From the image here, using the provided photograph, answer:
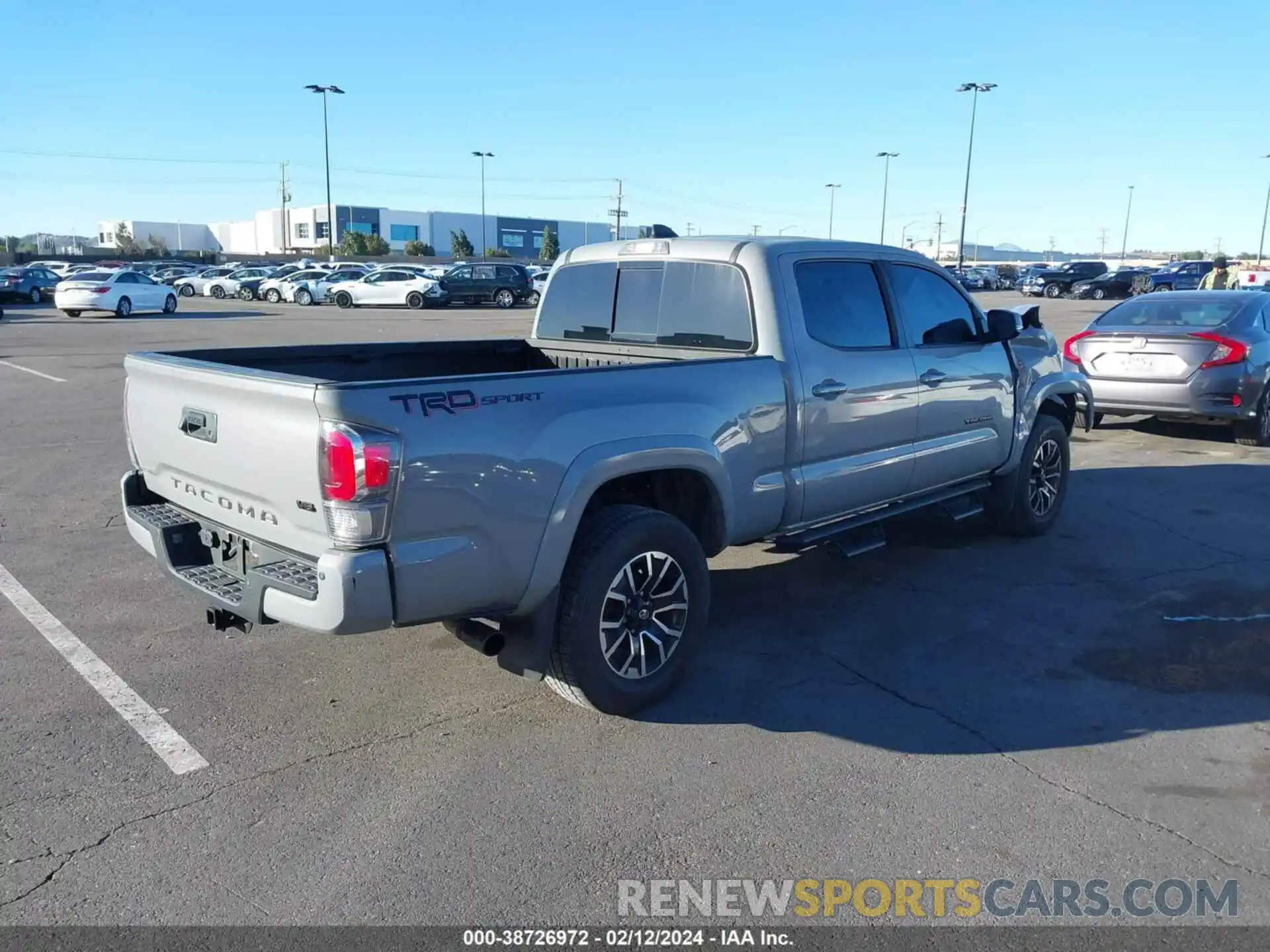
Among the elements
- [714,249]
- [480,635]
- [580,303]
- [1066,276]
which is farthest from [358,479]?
[1066,276]

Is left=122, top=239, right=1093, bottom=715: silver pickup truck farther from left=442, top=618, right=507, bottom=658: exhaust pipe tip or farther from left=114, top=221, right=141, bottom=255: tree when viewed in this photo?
left=114, top=221, right=141, bottom=255: tree

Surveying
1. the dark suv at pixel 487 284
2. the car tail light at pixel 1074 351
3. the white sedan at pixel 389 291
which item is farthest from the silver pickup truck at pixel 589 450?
the dark suv at pixel 487 284

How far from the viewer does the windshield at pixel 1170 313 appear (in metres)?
10.9

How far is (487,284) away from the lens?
1602 inches

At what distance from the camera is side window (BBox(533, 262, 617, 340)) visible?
5891mm

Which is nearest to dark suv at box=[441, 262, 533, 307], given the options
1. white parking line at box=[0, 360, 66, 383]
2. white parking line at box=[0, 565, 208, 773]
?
white parking line at box=[0, 360, 66, 383]

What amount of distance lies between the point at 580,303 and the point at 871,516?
209cm

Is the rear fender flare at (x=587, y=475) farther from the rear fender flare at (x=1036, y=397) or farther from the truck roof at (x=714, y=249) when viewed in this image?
the rear fender flare at (x=1036, y=397)

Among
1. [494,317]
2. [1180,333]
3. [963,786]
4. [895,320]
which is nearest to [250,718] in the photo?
[963,786]

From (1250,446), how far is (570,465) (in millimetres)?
9783

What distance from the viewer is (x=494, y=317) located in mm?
33906

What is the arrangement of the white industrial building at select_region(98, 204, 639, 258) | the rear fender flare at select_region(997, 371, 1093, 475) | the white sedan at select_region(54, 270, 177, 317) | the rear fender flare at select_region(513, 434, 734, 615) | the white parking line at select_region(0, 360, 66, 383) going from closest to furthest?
the rear fender flare at select_region(513, 434, 734, 615), the rear fender flare at select_region(997, 371, 1093, 475), the white parking line at select_region(0, 360, 66, 383), the white sedan at select_region(54, 270, 177, 317), the white industrial building at select_region(98, 204, 639, 258)

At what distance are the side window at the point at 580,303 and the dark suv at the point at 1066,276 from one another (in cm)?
5105

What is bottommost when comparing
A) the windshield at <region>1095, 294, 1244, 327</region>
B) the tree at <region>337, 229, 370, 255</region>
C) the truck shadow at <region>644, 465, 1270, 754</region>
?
the truck shadow at <region>644, 465, 1270, 754</region>
